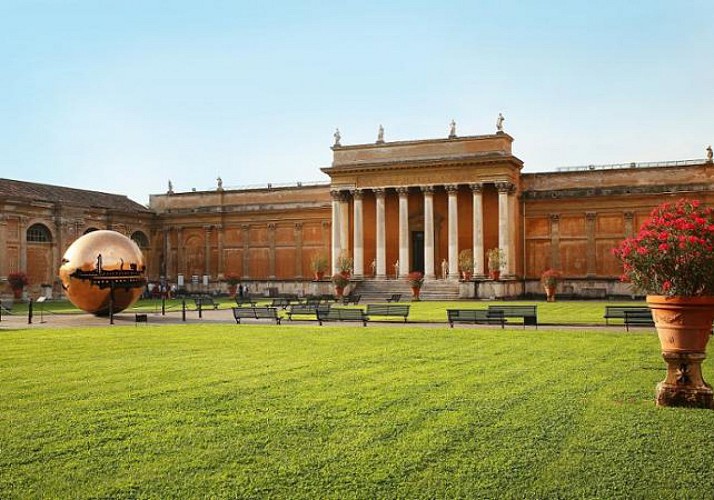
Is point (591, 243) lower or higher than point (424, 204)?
lower

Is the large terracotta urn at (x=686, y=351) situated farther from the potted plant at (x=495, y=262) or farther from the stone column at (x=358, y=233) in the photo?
the stone column at (x=358, y=233)

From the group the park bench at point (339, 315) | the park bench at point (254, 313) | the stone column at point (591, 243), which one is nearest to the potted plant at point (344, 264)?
the stone column at point (591, 243)

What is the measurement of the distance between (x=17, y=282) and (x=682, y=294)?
151 feet

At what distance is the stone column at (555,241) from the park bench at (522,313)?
24.9 metres

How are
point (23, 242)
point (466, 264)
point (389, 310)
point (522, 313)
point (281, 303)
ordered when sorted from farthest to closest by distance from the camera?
point (23, 242), point (466, 264), point (281, 303), point (389, 310), point (522, 313)

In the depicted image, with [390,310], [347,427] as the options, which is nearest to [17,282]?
[390,310]

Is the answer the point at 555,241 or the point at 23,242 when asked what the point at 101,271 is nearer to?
the point at 23,242

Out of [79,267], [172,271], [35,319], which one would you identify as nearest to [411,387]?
[79,267]

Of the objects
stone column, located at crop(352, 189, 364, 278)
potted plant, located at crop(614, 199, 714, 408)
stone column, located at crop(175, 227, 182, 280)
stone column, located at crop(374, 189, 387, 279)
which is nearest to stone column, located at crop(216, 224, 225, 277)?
stone column, located at crop(175, 227, 182, 280)

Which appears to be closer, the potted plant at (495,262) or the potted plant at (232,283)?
the potted plant at (495,262)

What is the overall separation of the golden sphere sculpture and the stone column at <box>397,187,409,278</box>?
80.4ft

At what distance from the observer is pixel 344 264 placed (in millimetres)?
51438

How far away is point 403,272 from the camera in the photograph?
52312 mm

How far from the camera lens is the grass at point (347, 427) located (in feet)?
24.0
